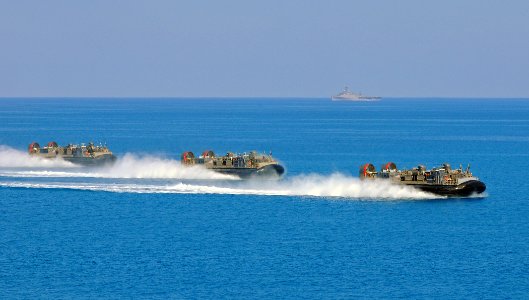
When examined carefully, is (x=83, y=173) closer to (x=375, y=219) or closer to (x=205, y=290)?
(x=375, y=219)

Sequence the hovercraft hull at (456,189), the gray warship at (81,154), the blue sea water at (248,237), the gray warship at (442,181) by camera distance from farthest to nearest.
Result: 1. the gray warship at (81,154)
2. the gray warship at (442,181)
3. the hovercraft hull at (456,189)
4. the blue sea water at (248,237)

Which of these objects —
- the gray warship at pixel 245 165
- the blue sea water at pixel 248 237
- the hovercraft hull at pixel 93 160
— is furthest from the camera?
the hovercraft hull at pixel 93 160

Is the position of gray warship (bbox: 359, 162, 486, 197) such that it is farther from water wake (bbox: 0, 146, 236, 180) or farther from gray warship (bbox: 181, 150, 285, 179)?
water wake (bbox: 0, 146, 236, 180)

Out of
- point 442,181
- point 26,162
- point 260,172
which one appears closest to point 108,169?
point 26,162

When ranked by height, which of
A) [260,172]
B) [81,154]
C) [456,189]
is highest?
[81,154]

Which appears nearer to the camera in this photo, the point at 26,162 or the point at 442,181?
the point at 442,181

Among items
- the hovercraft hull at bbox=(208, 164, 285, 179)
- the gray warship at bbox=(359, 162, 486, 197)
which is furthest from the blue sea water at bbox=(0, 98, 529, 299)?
the hovercraft hull at bbox=(208, 164, 285, 179)

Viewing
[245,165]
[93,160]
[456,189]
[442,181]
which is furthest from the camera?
[93,160]

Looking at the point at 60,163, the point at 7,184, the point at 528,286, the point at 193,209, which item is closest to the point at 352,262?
the point at 528,286

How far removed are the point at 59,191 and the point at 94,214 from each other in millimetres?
17153

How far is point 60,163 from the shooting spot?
129750 millimetres

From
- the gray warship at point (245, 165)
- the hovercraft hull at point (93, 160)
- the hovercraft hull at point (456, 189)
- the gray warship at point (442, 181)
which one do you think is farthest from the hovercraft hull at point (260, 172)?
the hovercraft hull at point (456, 189)

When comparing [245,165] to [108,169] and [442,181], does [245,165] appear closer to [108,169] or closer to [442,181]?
[108,169]

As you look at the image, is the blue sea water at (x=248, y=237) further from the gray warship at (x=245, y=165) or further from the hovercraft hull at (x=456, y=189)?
the gray warship at (x=245, y=165)
